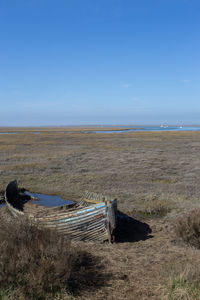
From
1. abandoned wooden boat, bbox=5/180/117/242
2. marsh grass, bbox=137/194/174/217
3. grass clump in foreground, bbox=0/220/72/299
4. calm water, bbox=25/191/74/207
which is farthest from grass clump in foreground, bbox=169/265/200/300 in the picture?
calm water, bbox=25/191/74/207

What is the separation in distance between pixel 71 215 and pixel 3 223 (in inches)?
108

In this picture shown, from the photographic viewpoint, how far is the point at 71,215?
9.22 m

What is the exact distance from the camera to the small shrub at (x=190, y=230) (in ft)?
28.8

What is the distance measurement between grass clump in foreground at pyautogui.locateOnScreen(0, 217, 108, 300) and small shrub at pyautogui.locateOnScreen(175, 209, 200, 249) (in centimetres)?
371

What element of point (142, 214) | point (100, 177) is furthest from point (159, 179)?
point (142, 214)

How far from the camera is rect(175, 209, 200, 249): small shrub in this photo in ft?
28.8

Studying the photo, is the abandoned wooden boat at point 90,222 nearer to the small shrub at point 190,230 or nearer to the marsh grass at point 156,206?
the small shrub at point 190,230

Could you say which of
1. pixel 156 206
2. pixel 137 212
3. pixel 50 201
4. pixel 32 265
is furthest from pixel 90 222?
pixel 50 201

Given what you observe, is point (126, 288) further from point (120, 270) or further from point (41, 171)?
point (41, 171)

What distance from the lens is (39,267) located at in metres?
5.59

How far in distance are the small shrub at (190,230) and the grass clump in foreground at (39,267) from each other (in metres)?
3.71

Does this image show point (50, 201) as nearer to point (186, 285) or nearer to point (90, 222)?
point (90, 222)

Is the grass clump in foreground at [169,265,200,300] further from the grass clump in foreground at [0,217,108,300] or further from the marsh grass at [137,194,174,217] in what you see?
the marsh grass at [137,194,174,217]

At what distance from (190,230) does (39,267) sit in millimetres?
5947
